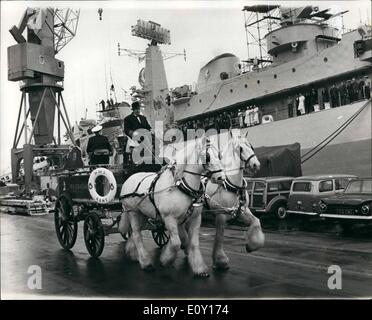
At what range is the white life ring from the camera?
22.7ft

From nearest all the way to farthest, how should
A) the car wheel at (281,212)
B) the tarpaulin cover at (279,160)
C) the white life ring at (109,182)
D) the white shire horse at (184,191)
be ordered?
the white shire horse at (184,191) < the white life ring at (109,182) < the car wheel at (281,212) < the tarpaulin cover at (279,160)

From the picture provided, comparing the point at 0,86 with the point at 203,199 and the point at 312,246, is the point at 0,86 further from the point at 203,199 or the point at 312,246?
the point at 312,246

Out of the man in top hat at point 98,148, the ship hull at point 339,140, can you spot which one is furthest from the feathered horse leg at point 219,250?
the ship hull at point 339,140

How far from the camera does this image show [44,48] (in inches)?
249

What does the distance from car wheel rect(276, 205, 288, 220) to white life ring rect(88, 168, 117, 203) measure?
19.4ft

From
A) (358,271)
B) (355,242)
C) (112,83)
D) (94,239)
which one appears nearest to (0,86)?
(112,83)

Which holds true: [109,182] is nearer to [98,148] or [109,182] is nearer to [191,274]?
[98,148]

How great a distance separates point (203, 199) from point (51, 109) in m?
3.13

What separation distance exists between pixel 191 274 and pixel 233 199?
53.7 inches

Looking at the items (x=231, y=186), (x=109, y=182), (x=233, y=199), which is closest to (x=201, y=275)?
(x=233, y=199)

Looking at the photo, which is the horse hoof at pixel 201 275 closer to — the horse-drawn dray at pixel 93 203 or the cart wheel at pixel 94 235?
the horse-drawn dray at pixel 93 203

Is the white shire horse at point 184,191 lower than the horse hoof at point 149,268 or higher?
higher

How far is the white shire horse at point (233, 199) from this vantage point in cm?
636

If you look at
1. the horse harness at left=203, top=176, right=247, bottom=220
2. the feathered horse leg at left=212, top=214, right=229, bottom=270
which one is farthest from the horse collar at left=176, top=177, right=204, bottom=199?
the feathered horse leg at left=212, top=214, right=229, bottom=270
